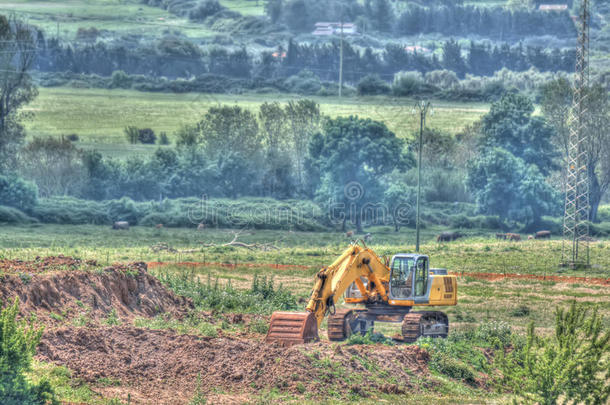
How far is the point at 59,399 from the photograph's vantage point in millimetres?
17328

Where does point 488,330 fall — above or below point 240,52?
below

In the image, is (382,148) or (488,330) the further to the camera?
(382,148)

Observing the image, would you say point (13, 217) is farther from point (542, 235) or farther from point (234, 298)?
point (234, 298)

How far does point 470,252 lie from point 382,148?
2416 cm

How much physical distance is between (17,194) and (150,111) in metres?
34.0

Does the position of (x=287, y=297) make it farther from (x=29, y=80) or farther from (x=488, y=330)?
(x=29, y=80)

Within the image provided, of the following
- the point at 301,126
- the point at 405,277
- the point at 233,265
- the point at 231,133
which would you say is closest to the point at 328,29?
the point at 301,126

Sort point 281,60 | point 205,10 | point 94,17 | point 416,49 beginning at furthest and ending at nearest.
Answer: point 205,10
point 416,49
point 94,17
point 281,60

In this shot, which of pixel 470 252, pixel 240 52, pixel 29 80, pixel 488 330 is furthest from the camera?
pixel 240 52

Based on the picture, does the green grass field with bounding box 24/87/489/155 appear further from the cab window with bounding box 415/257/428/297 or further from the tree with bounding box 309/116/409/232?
the cab window with bounding box 415/257/428/297

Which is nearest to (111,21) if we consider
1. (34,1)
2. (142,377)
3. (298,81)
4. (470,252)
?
(34,1)

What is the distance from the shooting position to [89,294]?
2628 centimetres

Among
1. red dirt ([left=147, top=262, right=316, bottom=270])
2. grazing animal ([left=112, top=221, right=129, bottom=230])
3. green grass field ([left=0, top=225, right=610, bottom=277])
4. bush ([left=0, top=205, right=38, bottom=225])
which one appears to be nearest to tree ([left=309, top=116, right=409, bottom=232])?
green grass field ([left=0, top=225, right=610, bottom=277])

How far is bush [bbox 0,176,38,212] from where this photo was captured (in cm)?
7556
